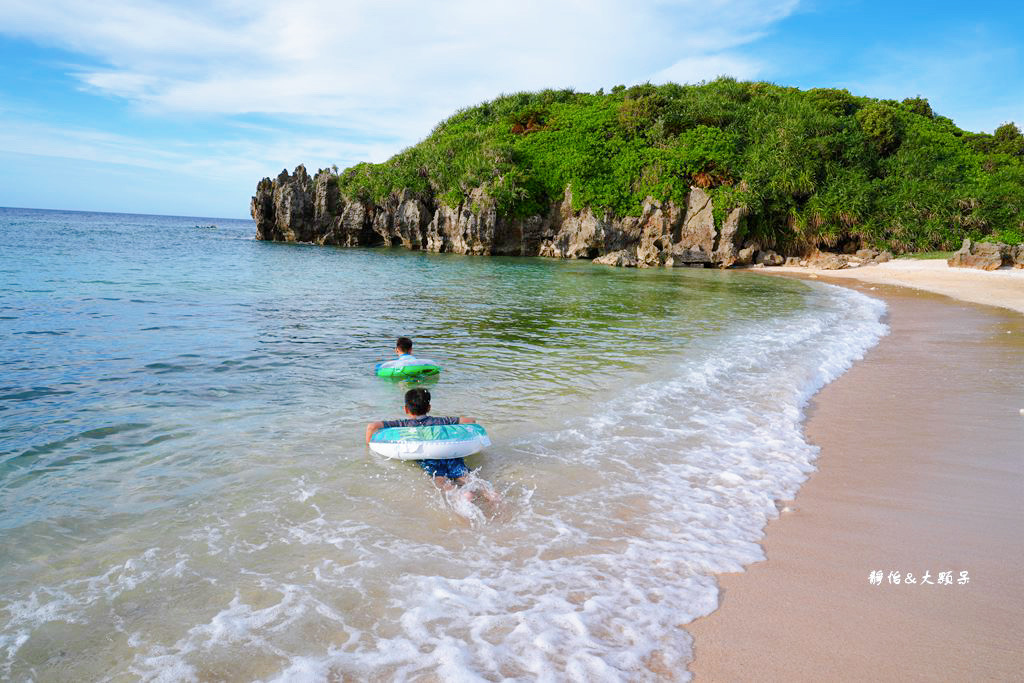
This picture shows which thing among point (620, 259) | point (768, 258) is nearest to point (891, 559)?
point (620, 259)

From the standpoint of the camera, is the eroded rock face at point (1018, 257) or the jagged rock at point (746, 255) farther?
the jagged rock at point (746, 255)

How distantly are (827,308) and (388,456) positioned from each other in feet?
62.4

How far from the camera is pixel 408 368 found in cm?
938

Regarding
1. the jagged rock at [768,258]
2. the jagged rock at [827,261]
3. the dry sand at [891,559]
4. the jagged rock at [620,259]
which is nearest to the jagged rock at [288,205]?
the jagged rock at [620,259]

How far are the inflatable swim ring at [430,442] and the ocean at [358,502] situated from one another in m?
0.21

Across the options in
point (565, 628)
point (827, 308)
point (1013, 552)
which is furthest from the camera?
point (827, 308)

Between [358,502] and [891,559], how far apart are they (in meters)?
4.38

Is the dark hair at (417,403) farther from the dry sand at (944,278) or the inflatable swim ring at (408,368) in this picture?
the dry sand at (944,278)

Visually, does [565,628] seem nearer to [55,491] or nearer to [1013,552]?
[1013,552]

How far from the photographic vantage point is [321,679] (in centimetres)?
312

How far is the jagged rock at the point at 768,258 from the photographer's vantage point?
4106 centimetres

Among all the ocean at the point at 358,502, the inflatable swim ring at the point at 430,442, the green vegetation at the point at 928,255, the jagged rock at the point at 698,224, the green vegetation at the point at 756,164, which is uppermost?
the green vegetation at the point at 756,164

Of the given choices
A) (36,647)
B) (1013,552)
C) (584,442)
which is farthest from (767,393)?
(36,647)

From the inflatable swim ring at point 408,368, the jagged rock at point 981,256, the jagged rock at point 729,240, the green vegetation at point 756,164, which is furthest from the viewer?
the jagged rock at point 729,240
